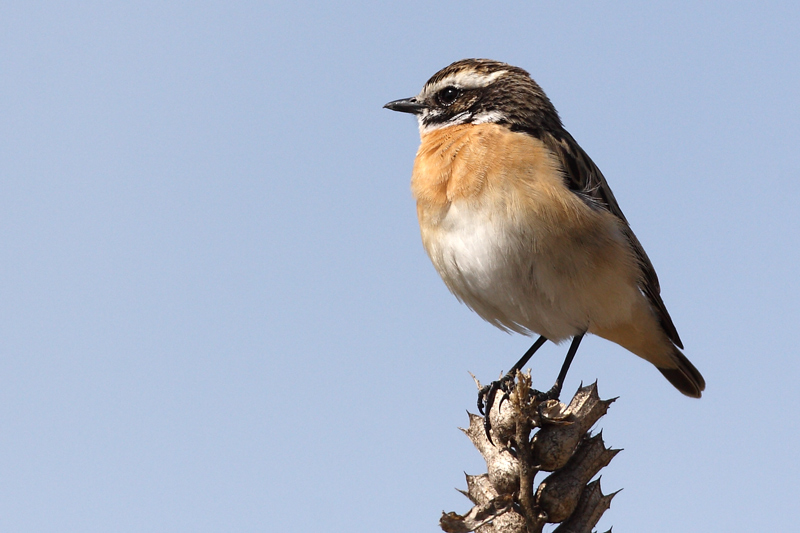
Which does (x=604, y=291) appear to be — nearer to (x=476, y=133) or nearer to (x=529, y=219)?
(x=529, y=219)

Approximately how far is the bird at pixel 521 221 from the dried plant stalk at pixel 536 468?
1.22 metres

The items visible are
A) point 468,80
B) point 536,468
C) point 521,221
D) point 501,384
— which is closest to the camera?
point 536,468

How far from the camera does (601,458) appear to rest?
174 inches

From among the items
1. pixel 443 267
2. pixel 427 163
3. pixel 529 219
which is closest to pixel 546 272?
pixel 529 219

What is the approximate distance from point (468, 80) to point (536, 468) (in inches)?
174

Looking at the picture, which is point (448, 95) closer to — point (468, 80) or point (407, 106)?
point (468, 80)

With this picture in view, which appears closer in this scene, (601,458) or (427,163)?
(601,458)

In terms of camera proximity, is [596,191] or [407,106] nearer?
[596,191]

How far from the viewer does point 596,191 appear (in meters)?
7.18

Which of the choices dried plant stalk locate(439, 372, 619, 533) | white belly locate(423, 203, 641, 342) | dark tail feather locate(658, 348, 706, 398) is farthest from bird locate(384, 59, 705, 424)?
dried plant stalk locate(439, 372, 619, 533)

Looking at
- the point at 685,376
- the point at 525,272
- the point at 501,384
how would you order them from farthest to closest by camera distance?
the point at 685,376 → the point at 525,272 → the point at 501,384

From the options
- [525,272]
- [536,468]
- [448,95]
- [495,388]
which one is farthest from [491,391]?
[448,95]

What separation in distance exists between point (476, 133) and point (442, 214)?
87cm

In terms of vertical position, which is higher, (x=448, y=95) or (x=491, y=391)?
(x=448, y=95)
